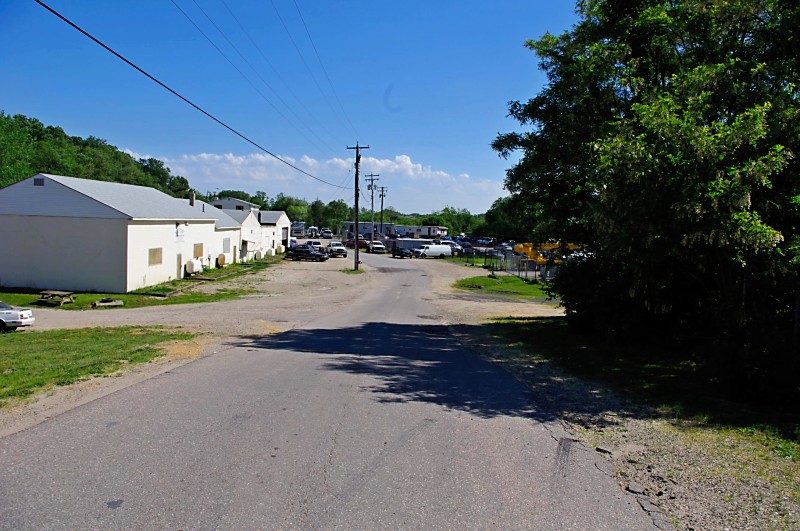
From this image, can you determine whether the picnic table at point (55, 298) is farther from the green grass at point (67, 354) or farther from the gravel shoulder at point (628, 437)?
the green grass at point (67, 354)

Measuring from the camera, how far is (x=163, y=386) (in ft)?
28.3

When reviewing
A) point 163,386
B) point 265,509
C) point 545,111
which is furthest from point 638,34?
point 265,509

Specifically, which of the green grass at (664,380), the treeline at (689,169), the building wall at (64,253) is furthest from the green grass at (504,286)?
the building wall at (64,253)

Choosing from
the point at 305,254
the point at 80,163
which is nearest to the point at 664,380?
the point at 305,254

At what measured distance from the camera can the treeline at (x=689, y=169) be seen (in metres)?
8.02

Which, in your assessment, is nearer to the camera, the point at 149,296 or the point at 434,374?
the point at 434,374

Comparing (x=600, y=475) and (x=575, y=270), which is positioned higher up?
(x=575, y=270)

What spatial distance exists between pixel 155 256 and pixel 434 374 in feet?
91.0

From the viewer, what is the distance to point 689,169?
8.24 meters

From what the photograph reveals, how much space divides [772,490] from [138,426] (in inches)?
249

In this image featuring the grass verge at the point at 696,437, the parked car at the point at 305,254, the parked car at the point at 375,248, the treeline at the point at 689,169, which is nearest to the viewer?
the grass verge at the point at 696,437

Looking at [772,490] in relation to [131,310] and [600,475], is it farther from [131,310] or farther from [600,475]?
[131,310]

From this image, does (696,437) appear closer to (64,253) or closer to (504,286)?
(64,253)

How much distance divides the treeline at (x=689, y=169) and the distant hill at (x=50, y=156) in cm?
6623
